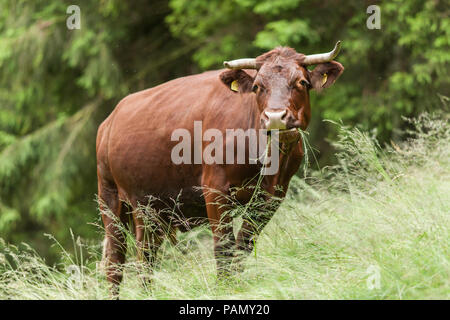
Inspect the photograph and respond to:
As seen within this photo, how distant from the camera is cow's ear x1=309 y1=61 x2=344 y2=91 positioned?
15.5ft

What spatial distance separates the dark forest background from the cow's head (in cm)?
466

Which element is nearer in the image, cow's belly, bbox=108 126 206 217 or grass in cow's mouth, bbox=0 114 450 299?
grass in cow's mouth, bbox=0 114 450 299

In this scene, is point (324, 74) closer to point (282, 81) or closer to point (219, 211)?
point (282, 81)

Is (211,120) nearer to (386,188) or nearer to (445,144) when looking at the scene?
(386,188)

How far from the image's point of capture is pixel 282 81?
446 cm

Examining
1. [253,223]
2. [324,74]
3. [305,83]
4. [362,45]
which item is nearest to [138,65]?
[362,45]

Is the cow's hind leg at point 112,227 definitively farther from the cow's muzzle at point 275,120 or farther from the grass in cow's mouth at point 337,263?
the cow's muzzle at point 275,120

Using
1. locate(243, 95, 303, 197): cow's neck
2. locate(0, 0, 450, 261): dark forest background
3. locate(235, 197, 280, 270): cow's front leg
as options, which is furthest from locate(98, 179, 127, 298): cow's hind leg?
locate(0, 0, 450, 261): dark forest background

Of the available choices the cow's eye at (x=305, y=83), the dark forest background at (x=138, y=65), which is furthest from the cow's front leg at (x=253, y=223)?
the dark forest background at (x=138, y=65)

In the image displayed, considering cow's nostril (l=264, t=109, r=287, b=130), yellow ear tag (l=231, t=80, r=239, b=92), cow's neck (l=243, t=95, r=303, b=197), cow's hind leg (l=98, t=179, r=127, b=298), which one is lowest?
cow's hind leg (l=98, t=179, r=127, b=298)

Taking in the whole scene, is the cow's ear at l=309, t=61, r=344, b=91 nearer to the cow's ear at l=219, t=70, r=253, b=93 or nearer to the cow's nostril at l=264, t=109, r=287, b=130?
the cow's ear at l=219, t=70, r=253, b=93
